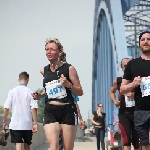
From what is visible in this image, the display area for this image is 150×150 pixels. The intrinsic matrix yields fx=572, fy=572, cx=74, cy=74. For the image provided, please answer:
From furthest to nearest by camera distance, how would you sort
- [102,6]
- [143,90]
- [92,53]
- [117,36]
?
1. [92,53]
2. [102,6]
3. [117,36]
4. [143,90]

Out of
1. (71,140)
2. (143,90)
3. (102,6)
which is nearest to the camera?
(143,90)

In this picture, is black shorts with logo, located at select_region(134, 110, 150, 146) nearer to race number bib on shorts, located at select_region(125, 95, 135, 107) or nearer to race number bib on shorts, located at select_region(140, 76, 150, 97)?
race number bib on shorts, located at select_region(140, 76, 150, 97)

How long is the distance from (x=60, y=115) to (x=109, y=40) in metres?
38.3

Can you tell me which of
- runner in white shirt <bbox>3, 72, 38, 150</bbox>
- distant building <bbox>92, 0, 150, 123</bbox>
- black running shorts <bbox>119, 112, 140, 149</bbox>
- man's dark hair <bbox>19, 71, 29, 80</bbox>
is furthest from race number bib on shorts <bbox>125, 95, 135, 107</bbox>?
distant building <bbox>92, 0, 150, 123</bbox>

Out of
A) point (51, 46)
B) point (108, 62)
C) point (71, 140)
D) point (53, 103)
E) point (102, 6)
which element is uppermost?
point (102, 6)

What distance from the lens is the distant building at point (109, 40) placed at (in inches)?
1431

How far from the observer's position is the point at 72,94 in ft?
20.1

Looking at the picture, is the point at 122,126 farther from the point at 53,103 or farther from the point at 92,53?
the point at 92,53

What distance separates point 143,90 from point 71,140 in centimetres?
113

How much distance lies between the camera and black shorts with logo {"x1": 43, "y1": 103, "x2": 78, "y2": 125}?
5969 millimetres

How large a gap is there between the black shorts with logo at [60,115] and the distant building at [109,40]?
29351mm

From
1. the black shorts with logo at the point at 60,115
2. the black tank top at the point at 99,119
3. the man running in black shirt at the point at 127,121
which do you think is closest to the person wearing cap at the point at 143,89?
the black shorts with logo at the point at 60,115

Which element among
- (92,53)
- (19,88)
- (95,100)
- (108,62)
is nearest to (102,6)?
(108,62)

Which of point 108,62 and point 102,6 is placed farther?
point 108,62
